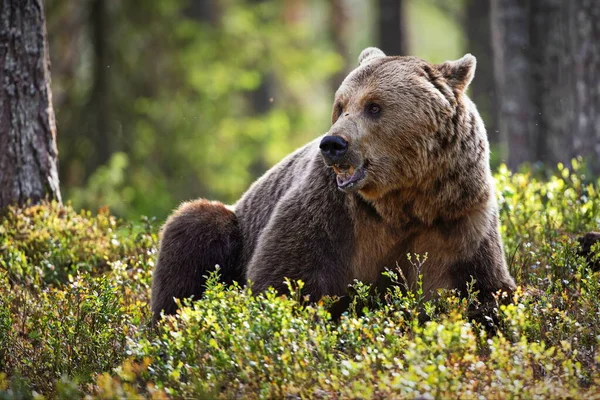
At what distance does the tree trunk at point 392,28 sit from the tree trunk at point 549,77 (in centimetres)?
512

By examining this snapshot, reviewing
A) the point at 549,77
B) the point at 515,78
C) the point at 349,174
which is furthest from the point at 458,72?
the point at 549,77

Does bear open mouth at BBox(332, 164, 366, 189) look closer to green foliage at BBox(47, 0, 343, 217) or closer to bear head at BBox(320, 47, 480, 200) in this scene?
bear head at BBox(320, 47, 480, 200)

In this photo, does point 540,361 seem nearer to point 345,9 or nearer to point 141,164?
point 141,164

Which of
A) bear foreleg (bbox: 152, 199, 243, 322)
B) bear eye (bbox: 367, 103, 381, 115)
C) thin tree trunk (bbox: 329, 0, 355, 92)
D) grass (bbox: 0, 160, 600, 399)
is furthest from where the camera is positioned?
thin tree trunk (bbox: 329, 0, 355, 92)

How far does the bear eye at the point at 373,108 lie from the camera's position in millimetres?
5164

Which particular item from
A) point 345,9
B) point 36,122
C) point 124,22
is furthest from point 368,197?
point 345,9

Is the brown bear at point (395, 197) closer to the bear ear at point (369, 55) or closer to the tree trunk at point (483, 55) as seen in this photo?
the bear ear at point (369, 55)

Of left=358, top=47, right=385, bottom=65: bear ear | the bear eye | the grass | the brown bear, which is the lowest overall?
the grass

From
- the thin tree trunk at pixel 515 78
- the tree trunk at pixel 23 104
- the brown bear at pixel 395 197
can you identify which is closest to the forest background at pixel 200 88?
the thin tree trunk at pixel 515 78

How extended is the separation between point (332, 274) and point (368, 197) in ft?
1.71

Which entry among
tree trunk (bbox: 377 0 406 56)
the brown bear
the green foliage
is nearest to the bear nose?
the brown bear

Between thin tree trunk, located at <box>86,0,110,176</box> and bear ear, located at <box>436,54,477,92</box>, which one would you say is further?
thin tree trunk, located at <box>86,0,110,176</box>

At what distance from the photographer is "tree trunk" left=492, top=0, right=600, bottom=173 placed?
8.69 metres

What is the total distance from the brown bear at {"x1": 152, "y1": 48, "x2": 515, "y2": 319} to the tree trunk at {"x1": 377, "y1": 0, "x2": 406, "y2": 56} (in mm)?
13076
